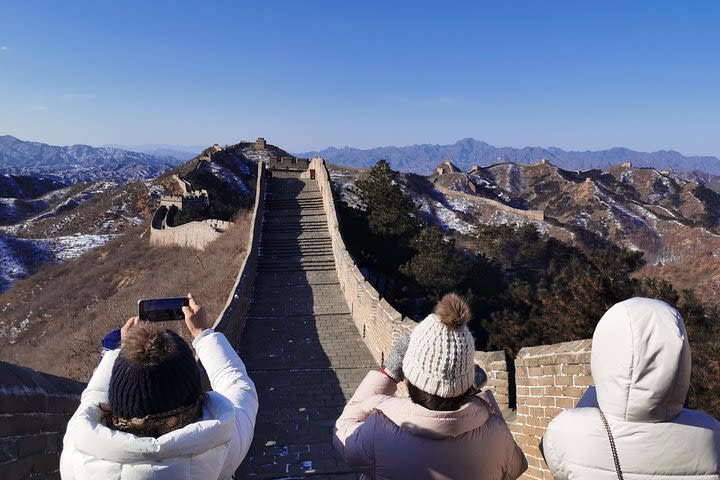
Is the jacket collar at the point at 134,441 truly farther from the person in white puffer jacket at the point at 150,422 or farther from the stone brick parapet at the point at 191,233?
the stone brick parapet at the point at 191,233

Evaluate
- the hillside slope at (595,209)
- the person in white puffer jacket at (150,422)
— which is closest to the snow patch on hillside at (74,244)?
the hillside slope at (595,209)

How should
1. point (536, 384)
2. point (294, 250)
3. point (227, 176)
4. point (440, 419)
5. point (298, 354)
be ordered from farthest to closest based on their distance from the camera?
point (227, 176)
point (294, 250)
point (298, 354)
point (536, 384)
point (440, 419)

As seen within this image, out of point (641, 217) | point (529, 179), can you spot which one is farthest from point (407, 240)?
point (529, 179)

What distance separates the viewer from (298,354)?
9.49 meters

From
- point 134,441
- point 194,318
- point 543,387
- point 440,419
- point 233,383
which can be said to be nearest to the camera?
point 134,441

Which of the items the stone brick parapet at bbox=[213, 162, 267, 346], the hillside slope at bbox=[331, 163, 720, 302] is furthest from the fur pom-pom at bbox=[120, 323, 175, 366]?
the hillside slope at bbox=[331, 163, 720, 302]

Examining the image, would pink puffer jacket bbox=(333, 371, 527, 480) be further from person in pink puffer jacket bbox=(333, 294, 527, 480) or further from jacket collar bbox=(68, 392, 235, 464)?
jacket collar bbox=(68, 392, 235, 464)

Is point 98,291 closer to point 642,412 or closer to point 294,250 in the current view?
point 294,250

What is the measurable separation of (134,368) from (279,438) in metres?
5.11

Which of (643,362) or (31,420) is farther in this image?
(31,420)

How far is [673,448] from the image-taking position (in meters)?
1.81

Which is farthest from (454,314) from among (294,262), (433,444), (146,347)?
(294,262)

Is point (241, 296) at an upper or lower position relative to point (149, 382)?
lower

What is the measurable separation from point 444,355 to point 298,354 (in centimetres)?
767
